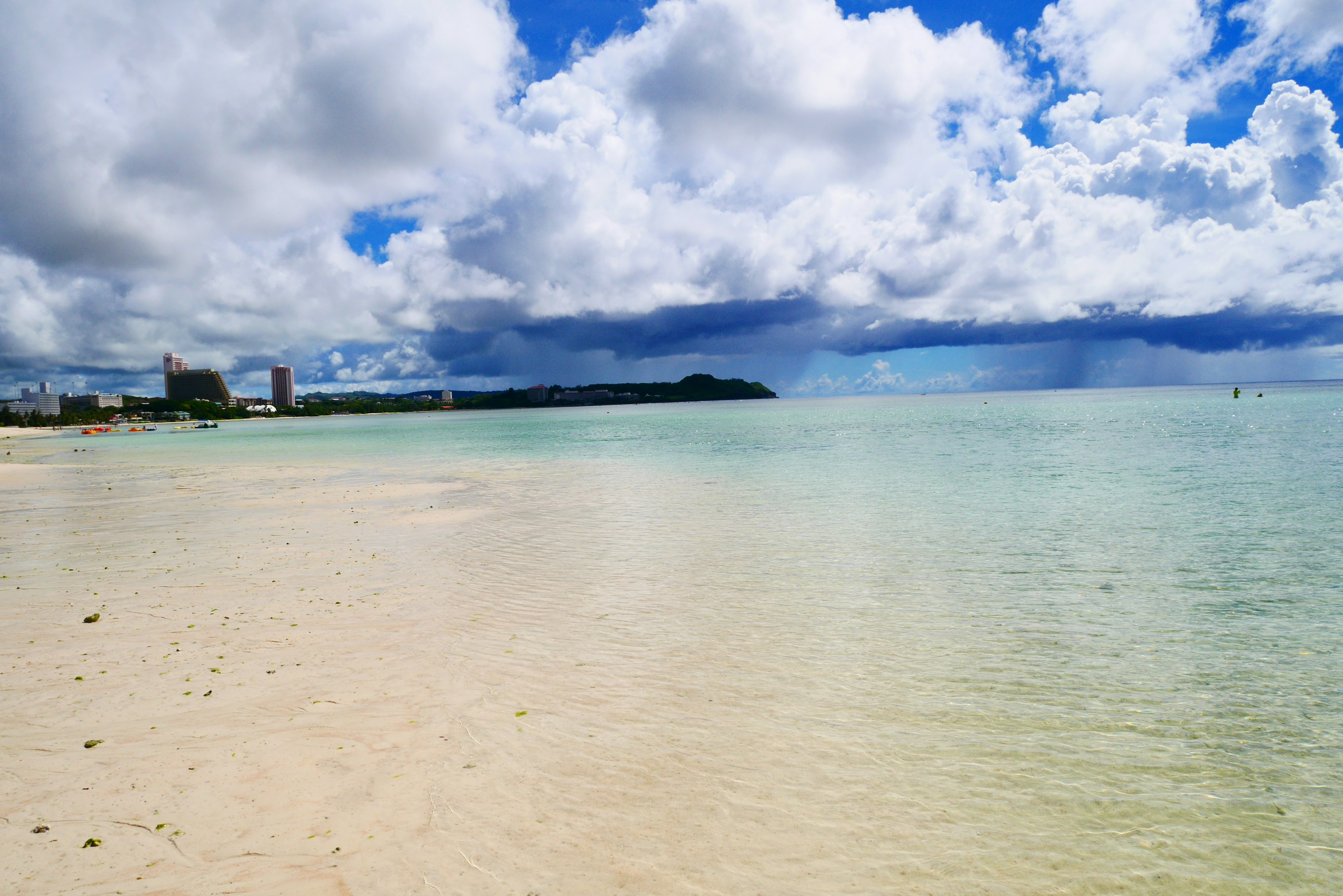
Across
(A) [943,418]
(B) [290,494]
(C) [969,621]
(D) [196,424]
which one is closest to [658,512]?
(C) [969,621]

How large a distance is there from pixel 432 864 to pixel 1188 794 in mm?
7057

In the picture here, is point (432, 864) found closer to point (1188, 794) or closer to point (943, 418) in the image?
point (1188, 794)

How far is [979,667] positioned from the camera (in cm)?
955

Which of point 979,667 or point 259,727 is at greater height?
point 259,727

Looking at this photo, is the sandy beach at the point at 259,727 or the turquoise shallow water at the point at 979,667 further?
the turquoise shallow water at the point at 979,667

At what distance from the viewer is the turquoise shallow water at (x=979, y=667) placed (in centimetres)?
583

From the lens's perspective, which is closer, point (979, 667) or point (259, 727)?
point (259, 727)

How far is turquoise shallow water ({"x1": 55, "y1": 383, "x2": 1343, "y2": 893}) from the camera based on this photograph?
5828 millimetres

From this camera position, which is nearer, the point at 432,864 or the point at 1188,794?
the point at 432,864

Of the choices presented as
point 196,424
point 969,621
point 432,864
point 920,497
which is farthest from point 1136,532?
point 196,424

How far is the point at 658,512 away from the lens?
24.3 meters

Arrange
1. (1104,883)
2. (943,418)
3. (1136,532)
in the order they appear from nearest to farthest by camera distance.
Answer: (1104,883)
(1136,532)
(943,418)

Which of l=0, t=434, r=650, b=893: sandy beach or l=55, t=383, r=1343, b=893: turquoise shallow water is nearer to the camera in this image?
l=0, t=434, r=650, b=893: sandy beach

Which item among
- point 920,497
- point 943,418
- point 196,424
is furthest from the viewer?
point 196,424
